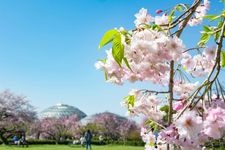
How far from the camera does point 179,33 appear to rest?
213 centimetres

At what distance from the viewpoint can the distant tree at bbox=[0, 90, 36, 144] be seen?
49.7 meters

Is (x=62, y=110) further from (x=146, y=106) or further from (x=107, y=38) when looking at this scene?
(x=107, y=38)

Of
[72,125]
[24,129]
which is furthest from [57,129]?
[24,129]

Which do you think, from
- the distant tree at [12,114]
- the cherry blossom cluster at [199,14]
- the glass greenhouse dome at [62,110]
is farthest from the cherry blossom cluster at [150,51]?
the glass greenhouse dome at [62,110]

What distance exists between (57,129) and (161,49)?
206 ft

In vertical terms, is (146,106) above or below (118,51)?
below

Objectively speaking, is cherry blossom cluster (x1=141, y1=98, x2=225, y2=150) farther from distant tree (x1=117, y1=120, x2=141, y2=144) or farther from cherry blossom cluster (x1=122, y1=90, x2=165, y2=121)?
distant tree (x1=117, y1=120, x2=141, y2=144)

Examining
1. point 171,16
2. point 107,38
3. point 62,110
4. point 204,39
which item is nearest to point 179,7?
point 171,16

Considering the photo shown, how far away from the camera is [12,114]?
50125mm

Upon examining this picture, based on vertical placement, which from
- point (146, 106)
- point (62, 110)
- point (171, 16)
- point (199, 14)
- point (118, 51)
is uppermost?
point (62, 110)

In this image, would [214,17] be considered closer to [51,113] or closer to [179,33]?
[179,33]

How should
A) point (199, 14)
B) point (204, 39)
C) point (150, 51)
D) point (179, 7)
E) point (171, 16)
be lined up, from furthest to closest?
point (199, 14), point (179, 7), point (171, 16), point (204, 39), point (150, 51)

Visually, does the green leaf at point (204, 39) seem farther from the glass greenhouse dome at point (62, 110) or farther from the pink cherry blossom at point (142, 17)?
the glass greenhouse dome at point (62, 110)

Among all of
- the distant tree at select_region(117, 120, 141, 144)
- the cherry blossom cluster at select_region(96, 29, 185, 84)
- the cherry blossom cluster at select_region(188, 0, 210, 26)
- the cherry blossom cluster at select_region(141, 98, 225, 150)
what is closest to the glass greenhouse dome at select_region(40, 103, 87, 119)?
the distant tree at select_region(117, 120, 141, 144)
